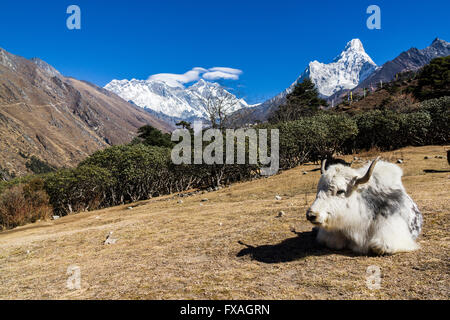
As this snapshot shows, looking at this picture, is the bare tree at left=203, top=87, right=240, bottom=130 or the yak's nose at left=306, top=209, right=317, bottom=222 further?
the bare tree at left=203, top=87, right=240, bottom=130

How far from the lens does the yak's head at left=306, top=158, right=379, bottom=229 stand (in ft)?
11.0

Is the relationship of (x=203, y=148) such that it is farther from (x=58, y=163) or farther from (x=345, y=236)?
(x=58, y=163)

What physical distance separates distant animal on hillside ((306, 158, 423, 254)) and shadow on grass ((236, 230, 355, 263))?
373mm

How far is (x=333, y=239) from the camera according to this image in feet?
12.6

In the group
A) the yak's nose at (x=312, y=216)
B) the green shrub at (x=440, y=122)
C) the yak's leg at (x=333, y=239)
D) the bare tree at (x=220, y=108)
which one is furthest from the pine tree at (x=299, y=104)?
the yak's nose at (x=312, y=216)

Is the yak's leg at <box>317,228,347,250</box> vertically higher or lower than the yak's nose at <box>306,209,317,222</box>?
lower

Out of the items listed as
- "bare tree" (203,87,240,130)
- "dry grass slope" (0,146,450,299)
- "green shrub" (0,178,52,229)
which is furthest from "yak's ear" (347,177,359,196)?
"bare tree" (203,87,240,130)

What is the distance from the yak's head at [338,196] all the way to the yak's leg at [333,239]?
1.07 feet

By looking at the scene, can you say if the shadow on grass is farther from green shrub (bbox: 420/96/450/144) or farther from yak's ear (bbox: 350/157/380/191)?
green shrub (bbox: 420/96/450/144)

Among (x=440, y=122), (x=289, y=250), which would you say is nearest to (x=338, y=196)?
(x=289, y=250)

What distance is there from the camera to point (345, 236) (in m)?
3.62

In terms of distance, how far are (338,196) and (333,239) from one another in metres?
0.80

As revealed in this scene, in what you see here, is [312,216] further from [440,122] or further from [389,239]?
[440,122]

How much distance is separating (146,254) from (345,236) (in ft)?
11.8
